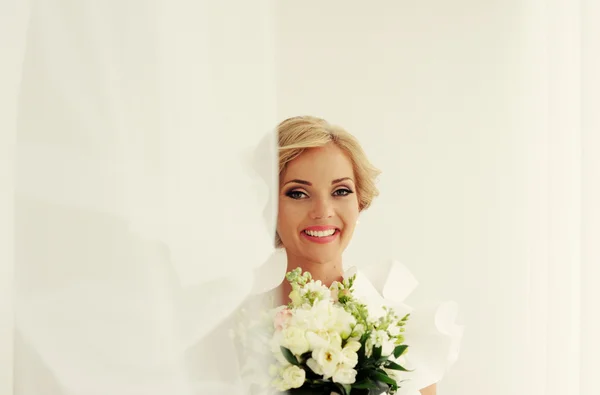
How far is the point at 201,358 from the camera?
27.5 inches

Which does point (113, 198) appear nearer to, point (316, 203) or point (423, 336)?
point (316, 203)

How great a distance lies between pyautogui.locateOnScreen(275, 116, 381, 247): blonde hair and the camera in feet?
4.26

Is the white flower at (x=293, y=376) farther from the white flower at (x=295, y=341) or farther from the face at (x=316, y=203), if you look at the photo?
the face at (x=316, y=203)

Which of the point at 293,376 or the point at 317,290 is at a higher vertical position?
the point at 317,290

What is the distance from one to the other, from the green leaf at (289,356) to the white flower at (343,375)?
7 cm

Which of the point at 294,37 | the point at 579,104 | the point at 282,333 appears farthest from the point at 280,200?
the point at 579,104

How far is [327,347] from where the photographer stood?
1086mm

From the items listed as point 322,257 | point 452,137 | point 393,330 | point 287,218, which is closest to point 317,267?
point 322,257

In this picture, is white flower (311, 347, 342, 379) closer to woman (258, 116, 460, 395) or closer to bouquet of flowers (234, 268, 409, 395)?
bouquet of flowers (234, 268, 409, 395)

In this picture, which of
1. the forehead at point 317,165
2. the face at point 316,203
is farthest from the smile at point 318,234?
the forehead at point 317,165

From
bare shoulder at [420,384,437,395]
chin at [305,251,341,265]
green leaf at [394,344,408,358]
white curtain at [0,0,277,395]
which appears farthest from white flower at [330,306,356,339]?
white curtain at [0,0,277,395]

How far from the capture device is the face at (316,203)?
131 centimetres

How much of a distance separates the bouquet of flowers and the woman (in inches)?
6.4

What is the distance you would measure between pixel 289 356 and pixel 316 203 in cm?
35
